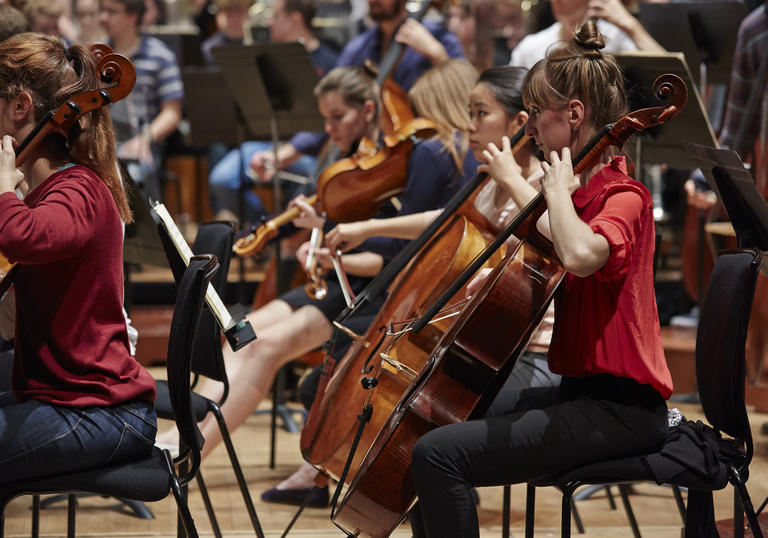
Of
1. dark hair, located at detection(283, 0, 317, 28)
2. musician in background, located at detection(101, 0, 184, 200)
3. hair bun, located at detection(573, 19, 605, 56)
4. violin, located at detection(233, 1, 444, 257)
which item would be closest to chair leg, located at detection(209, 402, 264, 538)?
violin, located at detection(233, 1, 444, 257)

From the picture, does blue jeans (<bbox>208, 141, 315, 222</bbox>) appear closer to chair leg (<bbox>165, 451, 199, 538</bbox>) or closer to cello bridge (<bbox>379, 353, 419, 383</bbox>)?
cello bridge (<bbox>379, 353, 419, 383</bbox>)

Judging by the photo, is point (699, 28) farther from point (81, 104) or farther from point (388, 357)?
point (81, 104)

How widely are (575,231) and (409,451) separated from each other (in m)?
0.57

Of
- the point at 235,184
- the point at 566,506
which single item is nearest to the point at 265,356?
the point at 566,506

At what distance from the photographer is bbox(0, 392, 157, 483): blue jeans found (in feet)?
6.26

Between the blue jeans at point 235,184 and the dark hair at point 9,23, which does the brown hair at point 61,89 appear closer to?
the dark hair at point 9,23

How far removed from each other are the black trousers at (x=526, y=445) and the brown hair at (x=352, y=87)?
1.69m

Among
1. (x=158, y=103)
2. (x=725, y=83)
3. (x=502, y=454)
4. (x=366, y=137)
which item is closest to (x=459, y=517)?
(x=502, y=454)

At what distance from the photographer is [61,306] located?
6.45 feet

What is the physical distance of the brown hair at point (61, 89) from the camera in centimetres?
204

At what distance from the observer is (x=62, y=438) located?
1924 mm

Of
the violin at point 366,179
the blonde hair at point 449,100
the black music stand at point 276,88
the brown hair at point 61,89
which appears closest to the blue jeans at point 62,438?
the brown hair at point 61,89

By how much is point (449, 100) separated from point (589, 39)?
119 centimetres

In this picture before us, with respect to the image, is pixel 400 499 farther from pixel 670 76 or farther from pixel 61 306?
pixel 670 76
